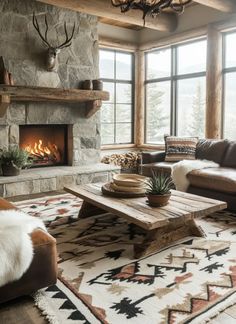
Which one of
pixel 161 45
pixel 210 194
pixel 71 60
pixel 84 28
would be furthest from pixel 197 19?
pixel 210 194

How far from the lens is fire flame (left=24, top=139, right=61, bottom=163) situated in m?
5.37

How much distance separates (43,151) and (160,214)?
339 cm

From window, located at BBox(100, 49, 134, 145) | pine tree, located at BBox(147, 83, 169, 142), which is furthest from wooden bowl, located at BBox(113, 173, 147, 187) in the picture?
pine tree, located at BBox(147, 83, 169, 142)

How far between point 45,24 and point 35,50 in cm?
44

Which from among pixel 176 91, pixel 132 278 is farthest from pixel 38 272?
pixel 176 91

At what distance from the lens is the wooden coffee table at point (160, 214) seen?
2477 millimetres

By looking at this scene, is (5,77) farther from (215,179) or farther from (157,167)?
(215,179)

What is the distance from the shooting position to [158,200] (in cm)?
273

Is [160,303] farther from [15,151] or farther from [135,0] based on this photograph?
[15,151]

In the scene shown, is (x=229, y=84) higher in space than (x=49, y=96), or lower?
higher

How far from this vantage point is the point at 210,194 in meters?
3.96

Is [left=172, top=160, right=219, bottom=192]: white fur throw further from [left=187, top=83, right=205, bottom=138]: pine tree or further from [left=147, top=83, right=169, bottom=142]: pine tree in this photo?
[left=147, top=83, right=169, bottom=142]: pine tree

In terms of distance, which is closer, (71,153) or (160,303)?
(160,303)

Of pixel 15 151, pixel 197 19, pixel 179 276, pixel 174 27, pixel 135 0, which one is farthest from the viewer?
pixel 174 27
